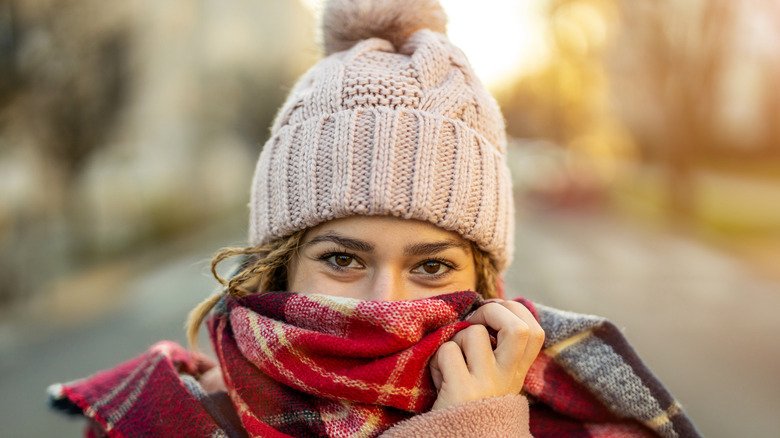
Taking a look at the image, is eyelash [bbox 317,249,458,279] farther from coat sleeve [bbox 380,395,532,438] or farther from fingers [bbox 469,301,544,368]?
coat sleeve [bbox 380,395,532,438]

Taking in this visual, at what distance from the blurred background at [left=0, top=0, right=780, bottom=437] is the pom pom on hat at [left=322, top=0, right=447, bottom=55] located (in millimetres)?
213

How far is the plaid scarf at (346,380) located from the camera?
5.35 ft

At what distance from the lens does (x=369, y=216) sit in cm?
175

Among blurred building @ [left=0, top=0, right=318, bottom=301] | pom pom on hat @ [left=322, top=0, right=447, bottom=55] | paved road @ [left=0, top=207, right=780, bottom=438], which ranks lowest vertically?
paved road @ [left=0, top=207, right=780, bottom=438]

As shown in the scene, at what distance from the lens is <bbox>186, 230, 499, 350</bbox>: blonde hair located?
1.87m

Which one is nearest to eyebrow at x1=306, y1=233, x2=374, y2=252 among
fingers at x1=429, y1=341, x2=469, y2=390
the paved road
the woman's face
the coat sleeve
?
the woman's face

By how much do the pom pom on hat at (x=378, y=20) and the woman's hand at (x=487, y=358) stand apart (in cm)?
107

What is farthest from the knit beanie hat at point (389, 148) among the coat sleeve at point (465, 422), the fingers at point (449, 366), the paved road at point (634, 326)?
the paved road at point (634, 326)

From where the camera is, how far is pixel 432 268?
1.83 m

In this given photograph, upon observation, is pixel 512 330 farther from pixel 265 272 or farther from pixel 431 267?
pixel 265 272

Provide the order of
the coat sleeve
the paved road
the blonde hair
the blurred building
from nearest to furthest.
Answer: the coat sleeve
the blonde hair
the paved road
the blurred building

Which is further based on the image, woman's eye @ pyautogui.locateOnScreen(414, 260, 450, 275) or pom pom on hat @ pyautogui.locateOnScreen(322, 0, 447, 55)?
pom pom on hat @ pyautogui.locateOnScreen(322, 0, 447, 55)

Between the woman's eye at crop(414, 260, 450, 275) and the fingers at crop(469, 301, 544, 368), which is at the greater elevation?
the woman's eye at crop(414, 260, 450, 275)

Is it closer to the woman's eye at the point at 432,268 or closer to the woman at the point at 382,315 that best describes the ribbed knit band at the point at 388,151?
the woman at the point at 382,315
